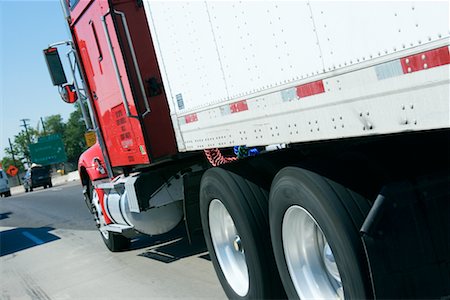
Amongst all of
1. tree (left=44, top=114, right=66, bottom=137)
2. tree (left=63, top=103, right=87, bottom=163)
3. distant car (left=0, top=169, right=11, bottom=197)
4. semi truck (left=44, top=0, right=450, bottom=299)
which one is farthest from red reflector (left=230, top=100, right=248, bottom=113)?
tree (left=44, top=114, right=66, bottom=137)

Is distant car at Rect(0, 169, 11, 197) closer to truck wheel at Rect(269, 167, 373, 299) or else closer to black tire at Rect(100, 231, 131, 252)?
black tire at Rect(100, 231, 131, 252)

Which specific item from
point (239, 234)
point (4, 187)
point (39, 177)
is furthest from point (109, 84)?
point (39, 177)

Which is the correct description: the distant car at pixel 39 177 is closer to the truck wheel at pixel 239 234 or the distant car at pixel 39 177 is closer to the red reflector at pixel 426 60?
the truck wheel at pixel 239 234

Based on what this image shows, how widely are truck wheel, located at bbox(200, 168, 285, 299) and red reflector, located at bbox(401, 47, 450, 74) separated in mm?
2049

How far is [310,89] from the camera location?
3068mm

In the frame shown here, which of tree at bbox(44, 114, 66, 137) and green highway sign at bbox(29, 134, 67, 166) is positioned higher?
tree at bbox(44, 114, 66, 137)

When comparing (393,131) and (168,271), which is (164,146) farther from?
(393,131)

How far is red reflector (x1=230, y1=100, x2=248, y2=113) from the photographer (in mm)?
3884

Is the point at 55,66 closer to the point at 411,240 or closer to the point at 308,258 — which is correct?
the point at 308,258

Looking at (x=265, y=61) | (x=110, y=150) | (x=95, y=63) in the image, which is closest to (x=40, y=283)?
(x=110, y=150)

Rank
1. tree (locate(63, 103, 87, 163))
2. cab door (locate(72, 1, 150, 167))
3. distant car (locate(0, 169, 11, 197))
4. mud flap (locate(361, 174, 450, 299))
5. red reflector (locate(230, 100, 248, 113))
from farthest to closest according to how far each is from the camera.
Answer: tree (locate(63, 103, 87, 163))
distant car (locate(0, 169, 11, 197))
cab door (locate(72, 1, 150, 167))
red reflector (locate(230, 100, 248, 113))
mud flap (locate(361, 174, 450, 299))

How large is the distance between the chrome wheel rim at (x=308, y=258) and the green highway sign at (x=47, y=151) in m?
72.8

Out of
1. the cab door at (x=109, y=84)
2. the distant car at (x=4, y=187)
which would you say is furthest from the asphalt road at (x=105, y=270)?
the distant car at (x=4, y=187)

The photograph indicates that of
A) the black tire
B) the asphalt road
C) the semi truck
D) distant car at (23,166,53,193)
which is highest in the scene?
the semi truck
